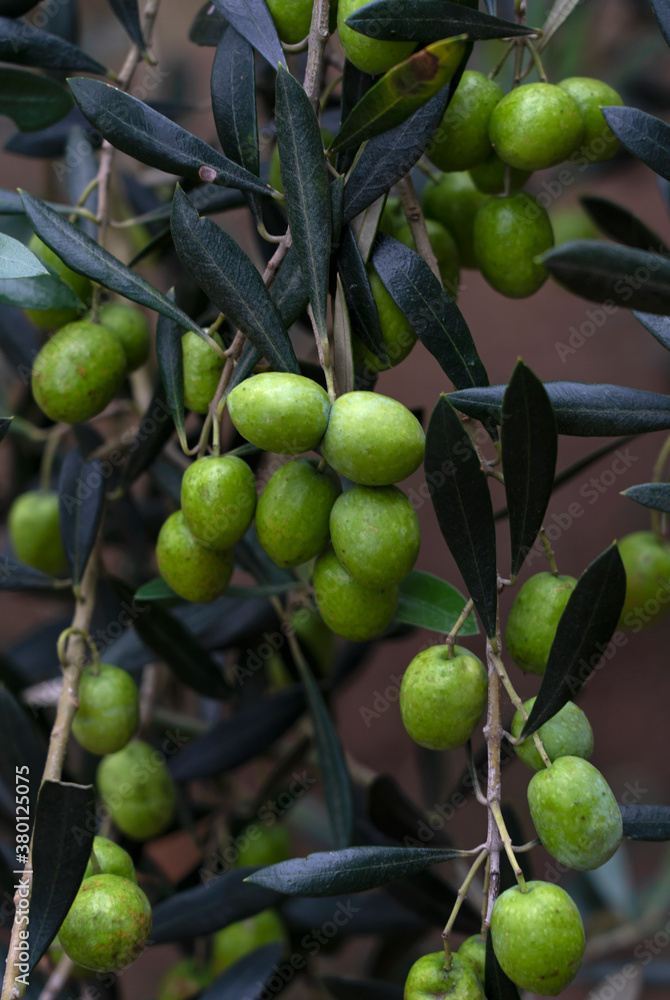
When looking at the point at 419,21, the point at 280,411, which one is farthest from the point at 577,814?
the point at 419,21

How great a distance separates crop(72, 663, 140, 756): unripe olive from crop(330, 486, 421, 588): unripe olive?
285 millimetres

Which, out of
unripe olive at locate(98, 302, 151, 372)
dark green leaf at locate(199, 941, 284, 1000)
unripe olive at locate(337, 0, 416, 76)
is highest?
unripe olive at locate(337, 0, 416, 76)

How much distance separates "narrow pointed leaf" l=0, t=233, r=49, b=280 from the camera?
0.55m

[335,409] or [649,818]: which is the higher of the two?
[335,409]

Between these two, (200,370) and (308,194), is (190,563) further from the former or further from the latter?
(308,194)

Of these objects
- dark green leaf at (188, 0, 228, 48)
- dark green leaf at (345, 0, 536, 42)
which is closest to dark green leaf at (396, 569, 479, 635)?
dark green leaf at (345, 0, 536, 42)

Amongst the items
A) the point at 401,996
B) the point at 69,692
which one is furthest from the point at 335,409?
the point at 401,996

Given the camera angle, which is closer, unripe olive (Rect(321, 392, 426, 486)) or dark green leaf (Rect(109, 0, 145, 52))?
unripe olive (Rect(321, 392, 426, 486))

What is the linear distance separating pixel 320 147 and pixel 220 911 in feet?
2.16

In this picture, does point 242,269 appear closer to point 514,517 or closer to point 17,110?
point 514,517

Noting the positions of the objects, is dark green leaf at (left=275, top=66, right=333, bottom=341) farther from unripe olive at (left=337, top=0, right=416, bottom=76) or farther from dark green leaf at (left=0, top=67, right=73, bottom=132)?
dark green leaf at (left=0, top=67, right=73, bottom=132)

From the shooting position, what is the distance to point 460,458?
1.63 feet

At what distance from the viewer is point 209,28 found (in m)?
0.75

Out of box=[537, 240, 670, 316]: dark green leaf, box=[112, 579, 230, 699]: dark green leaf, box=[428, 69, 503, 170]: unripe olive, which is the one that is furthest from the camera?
box=[112, 579, 230, 699]: dark green leaf
